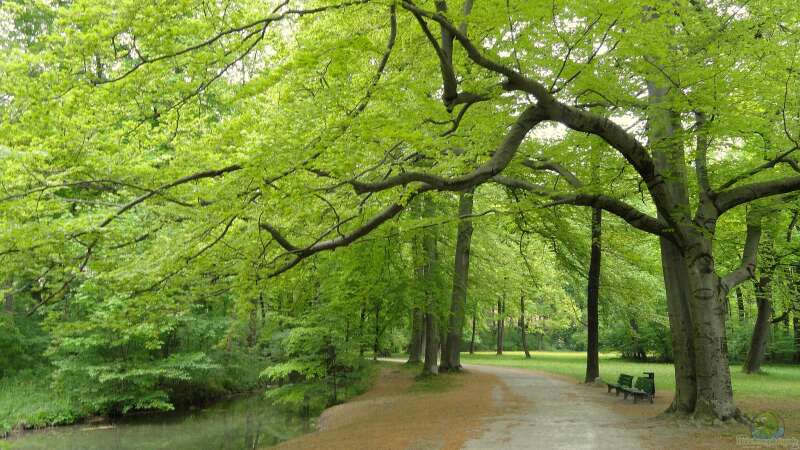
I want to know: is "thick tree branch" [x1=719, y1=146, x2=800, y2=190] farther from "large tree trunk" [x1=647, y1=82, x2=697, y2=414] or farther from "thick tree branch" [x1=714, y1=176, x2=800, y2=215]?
"large tree trunk" [x1=647, y1=82, x2=697, y2=414]

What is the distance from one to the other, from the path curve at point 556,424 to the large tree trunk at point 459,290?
403 cm

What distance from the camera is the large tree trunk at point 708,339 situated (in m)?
9.06

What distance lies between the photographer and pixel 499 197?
68.1 ft

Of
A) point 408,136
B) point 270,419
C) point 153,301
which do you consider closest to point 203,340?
point 270,419

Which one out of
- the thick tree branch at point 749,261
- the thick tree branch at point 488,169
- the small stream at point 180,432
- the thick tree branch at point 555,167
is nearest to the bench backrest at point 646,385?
the thick tree branch at point 749,261

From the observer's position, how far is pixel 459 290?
19.1 m

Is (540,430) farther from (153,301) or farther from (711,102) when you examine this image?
(153,301)

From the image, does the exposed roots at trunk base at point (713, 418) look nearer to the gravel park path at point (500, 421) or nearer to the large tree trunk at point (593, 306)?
the gravel park path at point (500, 421)

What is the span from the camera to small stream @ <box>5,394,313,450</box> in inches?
526

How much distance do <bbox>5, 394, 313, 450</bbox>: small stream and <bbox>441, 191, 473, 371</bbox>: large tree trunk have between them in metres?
6.01

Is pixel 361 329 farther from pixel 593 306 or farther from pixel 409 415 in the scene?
pixel 593 306

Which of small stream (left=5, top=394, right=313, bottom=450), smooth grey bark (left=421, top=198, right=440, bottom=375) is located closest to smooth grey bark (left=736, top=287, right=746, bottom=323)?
smooth grey bark (left=421, top=198, right=440, bottom=375)

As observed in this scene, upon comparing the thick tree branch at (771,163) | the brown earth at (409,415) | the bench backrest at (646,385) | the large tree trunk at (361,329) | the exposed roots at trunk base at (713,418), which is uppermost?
the thick tree branch at (771,163)

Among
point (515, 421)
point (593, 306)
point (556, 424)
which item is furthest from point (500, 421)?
point (593, 306)
